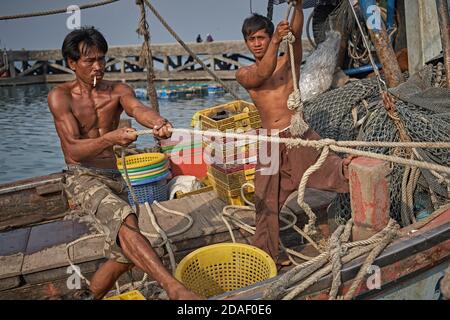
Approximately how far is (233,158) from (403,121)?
1898 millimetres

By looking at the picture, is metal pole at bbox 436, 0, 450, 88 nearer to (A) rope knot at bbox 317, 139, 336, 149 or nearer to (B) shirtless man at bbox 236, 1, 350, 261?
(B) shirtless man at bbox 236, 1, 350, 261

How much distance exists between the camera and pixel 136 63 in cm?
2780

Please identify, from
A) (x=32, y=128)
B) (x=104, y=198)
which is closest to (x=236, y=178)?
(x=104, y=198)

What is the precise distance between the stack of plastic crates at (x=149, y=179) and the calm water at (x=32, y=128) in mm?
8128

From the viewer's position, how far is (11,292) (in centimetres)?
379

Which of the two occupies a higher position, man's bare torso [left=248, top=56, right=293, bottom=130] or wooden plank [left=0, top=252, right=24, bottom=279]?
man's bare torso [left=248, top=56, right=293, bottom=130]

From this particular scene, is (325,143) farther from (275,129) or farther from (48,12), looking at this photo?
(48,12)

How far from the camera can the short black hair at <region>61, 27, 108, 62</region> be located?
337 cm

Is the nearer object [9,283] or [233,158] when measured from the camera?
[9,283]

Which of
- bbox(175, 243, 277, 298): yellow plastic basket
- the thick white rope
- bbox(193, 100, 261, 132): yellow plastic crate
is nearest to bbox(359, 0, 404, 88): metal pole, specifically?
bbox(193, 100, 261, 132): yellow plastic crate

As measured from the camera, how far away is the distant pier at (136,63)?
2611 centimetres

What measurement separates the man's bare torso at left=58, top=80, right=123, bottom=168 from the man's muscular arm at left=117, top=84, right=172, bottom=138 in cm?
6

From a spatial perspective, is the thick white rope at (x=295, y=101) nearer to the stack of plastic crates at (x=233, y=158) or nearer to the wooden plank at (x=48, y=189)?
the stack of plastic crates at (x=233, y=158)
